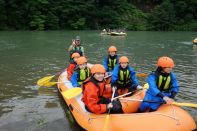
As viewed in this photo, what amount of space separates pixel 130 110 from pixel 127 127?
3.11 feet

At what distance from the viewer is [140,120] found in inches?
206

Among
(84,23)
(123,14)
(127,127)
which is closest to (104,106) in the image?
(127,127)

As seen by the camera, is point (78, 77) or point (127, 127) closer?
point (127, 127)

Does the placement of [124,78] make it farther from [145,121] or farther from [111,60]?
[111,60]

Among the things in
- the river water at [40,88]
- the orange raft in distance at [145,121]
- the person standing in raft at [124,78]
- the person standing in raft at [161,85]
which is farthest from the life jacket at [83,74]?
the person standing in raft at [161,85]

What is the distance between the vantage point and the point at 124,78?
7.07 m

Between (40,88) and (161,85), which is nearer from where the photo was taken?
(161,85)

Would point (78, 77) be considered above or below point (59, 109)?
above

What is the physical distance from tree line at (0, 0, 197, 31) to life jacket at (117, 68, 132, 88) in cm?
3030

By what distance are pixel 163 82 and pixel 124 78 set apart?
1.28 meters

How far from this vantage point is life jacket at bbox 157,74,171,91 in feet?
19.4

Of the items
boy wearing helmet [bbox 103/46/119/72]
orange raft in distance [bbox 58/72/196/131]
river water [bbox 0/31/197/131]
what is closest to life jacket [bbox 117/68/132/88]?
river water [bbox 0/31/197/131]

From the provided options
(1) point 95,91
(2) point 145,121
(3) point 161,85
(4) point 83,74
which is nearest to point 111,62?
(4) point 83,74

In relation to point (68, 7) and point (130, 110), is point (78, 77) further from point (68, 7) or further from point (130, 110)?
point (68, 7)
